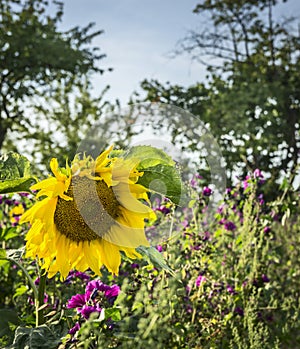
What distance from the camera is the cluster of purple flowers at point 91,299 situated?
4.56 feet

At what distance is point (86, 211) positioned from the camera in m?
1.18

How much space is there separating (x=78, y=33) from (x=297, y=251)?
40.7 ft

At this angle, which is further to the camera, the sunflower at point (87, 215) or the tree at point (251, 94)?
→ the tree at point (251, 94)

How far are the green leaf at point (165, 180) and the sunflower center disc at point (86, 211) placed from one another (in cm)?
9

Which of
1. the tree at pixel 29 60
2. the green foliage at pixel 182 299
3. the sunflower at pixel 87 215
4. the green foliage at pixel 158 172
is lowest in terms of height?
the green foliage at pixel 182 299

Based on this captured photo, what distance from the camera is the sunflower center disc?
1177 millimetres

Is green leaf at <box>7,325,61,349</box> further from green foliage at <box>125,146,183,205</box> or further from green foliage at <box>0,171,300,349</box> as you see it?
green foliage at <box>125,146,183,205</box>

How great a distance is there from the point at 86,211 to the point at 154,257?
184 mm

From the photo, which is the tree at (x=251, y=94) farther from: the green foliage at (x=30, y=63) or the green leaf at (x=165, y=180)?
the green leaf at (x=165, y=180)

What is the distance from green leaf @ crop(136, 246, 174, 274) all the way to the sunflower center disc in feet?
0.31

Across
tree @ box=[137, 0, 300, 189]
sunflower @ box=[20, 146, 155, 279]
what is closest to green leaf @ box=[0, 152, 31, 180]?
sunflower @ box=[20, 146, 155, 279]

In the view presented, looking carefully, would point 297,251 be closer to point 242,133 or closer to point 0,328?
point 0,328

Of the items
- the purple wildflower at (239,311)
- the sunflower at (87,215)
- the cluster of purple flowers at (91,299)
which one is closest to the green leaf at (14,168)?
the sunflower at (87,215)

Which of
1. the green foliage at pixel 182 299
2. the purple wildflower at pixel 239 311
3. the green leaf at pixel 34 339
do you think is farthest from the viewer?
the purple wildflower at pixel 239 311
